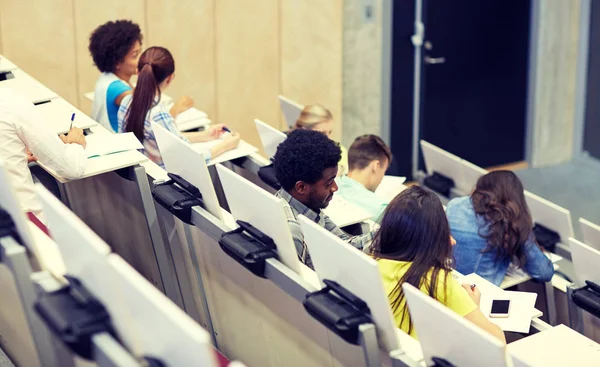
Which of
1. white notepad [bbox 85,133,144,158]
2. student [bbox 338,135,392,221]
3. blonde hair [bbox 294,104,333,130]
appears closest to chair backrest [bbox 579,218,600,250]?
student [bbox 338,135,392,221]

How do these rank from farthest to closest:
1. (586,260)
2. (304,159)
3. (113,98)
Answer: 1. (113,98)
2. (586,260)
3. (304,159)

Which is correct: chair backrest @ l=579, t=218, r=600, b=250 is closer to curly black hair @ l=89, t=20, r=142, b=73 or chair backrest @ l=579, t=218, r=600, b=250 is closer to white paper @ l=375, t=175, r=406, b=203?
white paper @ l=375, t=175, r=406, b=203

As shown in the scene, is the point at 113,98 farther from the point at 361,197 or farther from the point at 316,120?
the point at 361,197


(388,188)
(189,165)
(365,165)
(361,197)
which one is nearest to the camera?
(189,165)

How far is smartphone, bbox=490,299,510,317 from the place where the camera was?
3.16 metres

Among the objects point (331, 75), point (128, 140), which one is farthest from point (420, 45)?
point (128, 140)

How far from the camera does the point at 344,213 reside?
3.57 m

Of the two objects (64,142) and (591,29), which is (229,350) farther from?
(591,29)

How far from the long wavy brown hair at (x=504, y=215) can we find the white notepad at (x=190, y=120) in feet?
4.73

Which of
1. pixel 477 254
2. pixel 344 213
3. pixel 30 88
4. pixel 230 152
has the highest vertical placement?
pixel 30 88

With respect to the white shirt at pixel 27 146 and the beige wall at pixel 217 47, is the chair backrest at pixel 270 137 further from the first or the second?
the beige wall at pixel 217 47

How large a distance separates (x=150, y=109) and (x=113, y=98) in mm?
372

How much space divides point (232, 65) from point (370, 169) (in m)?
1.93

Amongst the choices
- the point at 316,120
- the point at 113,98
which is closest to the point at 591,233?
the point at 316,120
